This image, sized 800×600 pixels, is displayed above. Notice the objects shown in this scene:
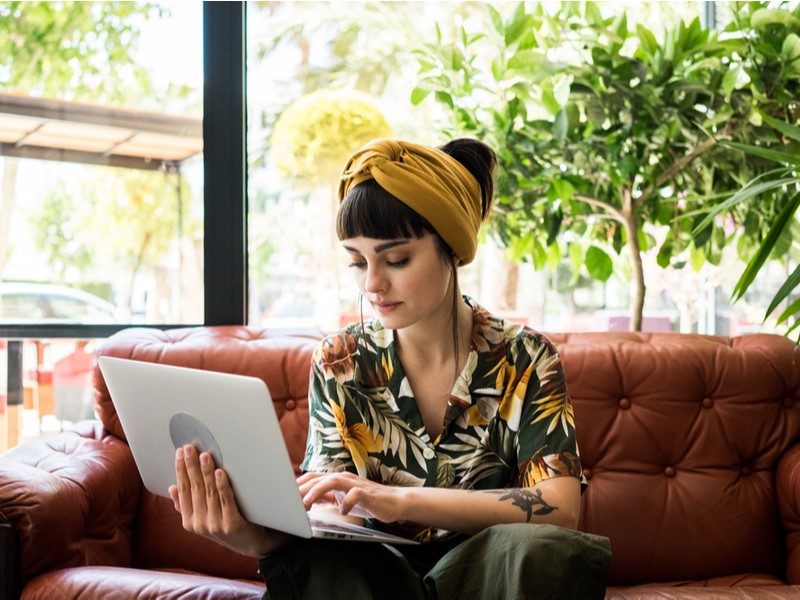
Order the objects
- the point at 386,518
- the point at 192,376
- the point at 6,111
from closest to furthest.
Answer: the point at 192,376 → the point at 386,518 → the point at 6,111

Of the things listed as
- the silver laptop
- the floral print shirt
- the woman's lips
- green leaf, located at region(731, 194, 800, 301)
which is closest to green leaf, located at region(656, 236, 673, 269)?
green leaf, located at region(731, 194, 800, 301)

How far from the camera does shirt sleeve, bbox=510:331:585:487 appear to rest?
52.9 inches

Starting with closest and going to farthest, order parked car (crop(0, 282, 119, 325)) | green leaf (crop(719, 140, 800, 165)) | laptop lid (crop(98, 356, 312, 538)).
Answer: laptop lid (crop(98, 356, 312, 538))
green leaf (crop(719, 140, 800, 165))
parked car (crop(0, 282, 119, 325))

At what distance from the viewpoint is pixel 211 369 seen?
2.03 m

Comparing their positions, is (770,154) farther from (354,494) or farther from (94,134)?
(94,134)

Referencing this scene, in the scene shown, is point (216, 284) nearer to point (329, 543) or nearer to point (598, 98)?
point (598, 98)

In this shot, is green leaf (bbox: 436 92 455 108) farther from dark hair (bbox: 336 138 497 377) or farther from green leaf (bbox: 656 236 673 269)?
dark hair (bbox: 336 138 497 377)

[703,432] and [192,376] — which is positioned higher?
[192,376]

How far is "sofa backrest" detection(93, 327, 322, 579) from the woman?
54cm

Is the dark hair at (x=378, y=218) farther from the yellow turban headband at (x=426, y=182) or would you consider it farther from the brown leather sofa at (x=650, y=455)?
the brown leather sofa at (x=650, y=455)

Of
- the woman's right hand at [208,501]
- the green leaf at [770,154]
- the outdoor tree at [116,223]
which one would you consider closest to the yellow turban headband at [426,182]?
the woman's right hand at [208,501]

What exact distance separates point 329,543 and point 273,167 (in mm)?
1616

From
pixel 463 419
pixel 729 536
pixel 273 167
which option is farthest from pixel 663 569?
pixel 273 167

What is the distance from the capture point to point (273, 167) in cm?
257
